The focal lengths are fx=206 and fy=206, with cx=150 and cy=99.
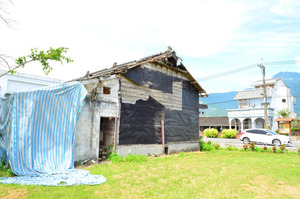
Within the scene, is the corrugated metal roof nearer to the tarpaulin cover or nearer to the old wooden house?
the old wooden house

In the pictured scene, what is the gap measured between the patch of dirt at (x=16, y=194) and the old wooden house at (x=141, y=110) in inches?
140

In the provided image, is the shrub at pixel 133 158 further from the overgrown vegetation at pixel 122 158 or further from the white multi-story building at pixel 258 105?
Answer: the white multi-story building at pixel 258 105

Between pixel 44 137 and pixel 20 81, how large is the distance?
52.7ft

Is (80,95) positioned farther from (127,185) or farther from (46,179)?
(127,185)

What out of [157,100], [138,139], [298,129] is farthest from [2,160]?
[298,129]

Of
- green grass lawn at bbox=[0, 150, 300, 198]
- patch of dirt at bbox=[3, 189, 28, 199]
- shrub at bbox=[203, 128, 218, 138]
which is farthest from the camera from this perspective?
shrub at bbox=[203, 128, 218, 138]

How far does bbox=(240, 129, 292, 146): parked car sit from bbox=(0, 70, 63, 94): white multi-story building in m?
21.3

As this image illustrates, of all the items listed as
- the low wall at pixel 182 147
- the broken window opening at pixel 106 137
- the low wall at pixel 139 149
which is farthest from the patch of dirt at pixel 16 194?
the low wall at pixel 182 147

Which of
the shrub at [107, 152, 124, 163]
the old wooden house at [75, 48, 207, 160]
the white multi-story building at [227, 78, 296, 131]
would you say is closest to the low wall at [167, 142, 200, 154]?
the old wooden house at [75, 48, 207, 160]

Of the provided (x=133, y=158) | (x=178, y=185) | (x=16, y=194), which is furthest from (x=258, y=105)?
(x=16, y=194)

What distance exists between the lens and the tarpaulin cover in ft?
23.5

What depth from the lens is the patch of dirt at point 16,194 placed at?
5.35 metres

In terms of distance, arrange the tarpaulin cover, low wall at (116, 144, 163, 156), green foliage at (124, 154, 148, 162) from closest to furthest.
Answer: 1. the tarpaulin cover
2. green foliage at (124, 154, 148, 162)
3. low wall at (116, 144, 163, 156)

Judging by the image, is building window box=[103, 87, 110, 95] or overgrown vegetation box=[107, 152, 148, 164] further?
building window box=[103, 87, 110, 95]
